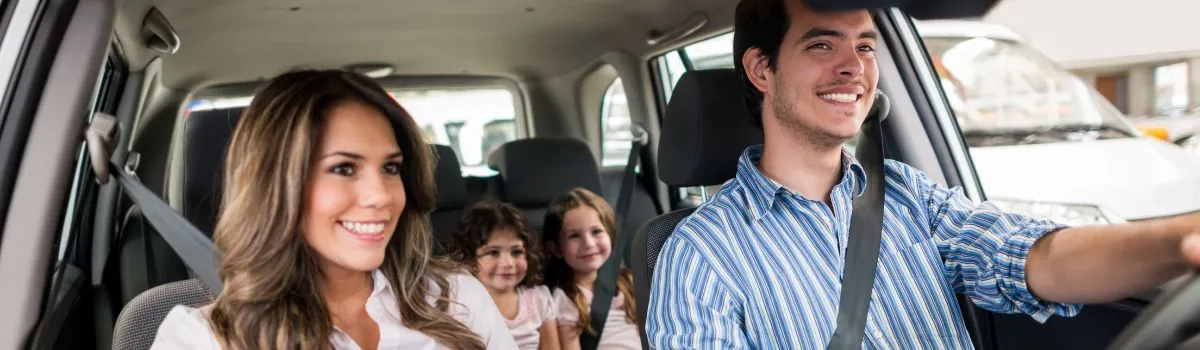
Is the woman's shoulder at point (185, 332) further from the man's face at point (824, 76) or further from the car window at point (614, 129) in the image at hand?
the car window at point (614, 129)

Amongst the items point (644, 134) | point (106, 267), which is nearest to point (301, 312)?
point (106, 267)

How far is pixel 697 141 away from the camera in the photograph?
2027 mm

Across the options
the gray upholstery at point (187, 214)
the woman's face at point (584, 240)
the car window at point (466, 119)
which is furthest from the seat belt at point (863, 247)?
the car window at point (466, 119)

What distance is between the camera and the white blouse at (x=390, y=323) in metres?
1.46

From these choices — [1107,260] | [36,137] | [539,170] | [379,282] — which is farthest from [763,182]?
[539,170]

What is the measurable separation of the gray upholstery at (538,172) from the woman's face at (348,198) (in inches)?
86.0

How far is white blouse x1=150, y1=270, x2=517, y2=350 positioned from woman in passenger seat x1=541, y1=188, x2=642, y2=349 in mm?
1257

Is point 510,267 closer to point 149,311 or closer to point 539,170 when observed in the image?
point 539,170

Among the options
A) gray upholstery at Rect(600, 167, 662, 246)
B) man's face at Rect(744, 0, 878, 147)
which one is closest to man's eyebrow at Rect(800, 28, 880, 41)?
man's face at Rect(744, 0, 878, 147)

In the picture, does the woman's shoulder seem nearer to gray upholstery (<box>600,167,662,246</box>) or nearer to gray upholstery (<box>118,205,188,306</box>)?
gray upholstery (<box>118,205,188,306</box>)

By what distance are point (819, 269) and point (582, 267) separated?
1.57m

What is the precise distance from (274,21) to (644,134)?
5.02 feet

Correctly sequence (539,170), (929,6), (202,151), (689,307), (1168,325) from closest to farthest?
(1168,325)
(929,6)
(689,307)
(202,151)
(539,170)

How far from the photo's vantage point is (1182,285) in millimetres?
968
